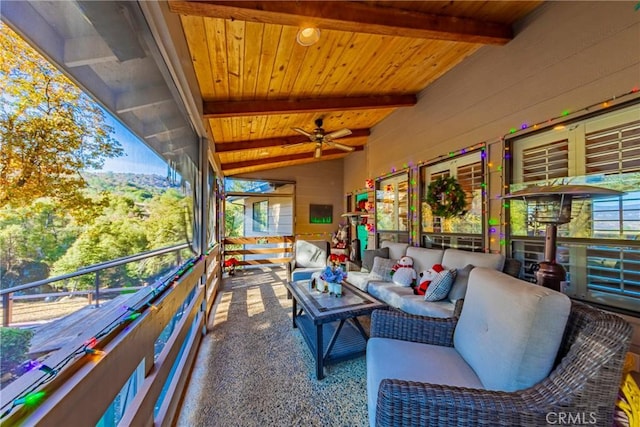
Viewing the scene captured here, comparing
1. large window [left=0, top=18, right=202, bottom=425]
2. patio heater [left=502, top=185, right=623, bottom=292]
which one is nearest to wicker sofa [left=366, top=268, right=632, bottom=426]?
patio heater [left=502, top=185, right=623, bottom=292]

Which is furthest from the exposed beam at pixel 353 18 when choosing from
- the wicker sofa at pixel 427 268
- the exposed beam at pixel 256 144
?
the exposed beam at pixel 256 144

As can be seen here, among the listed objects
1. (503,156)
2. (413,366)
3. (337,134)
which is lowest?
(413,366)

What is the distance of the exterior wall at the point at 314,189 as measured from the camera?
683cm

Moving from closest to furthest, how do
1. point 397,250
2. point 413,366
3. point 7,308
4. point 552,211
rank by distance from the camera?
1. point 7,308
2. point 413,366
3. point 552,211
4. point 397,250

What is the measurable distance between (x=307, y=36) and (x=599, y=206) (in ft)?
8.99

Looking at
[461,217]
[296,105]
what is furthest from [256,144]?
[461,217]

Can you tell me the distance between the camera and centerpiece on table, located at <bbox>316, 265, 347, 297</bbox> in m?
2.62

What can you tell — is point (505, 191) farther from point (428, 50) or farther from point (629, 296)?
point (428, 50)

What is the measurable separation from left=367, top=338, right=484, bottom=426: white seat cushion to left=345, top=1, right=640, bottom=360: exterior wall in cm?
145

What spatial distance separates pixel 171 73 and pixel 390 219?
13.5 feet

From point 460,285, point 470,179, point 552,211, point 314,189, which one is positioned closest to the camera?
point 552,211

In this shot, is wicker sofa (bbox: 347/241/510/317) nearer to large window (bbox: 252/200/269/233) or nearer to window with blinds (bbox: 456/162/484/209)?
window with blinds (bbox: 456/162/484/209)

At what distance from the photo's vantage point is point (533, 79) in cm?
238

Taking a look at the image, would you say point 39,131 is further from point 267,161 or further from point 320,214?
point 320,214
